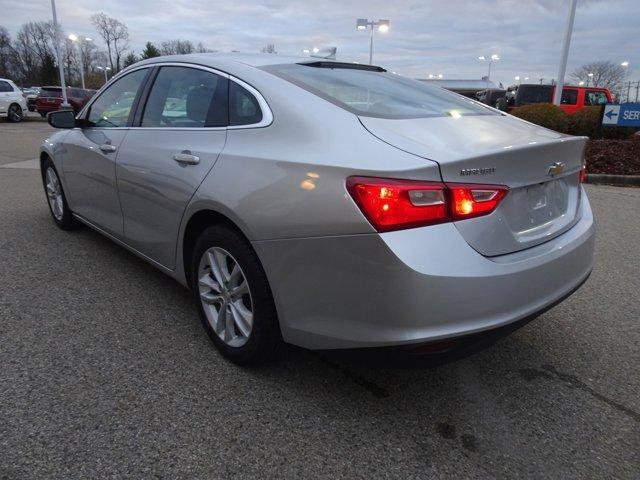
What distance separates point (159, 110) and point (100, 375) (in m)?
1.63

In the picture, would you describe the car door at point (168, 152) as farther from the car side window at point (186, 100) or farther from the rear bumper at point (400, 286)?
the rear bumper at point (400, 286)

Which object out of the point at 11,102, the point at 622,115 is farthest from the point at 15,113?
the point at 622,115

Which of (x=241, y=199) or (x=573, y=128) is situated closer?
(x=241, y=199)

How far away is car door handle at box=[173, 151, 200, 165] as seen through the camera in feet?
8.61

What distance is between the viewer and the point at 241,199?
2287 millimetres

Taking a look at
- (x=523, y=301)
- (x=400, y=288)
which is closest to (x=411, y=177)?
(x=400, y=288)

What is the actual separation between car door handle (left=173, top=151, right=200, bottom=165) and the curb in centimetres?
852

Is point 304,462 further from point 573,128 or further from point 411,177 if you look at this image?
point 573,128

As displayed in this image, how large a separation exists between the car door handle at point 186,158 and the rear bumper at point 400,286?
0.67 metres

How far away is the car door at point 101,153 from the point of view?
Result: 11.5ft

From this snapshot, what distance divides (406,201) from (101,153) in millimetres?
2579

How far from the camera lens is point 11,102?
2125 centimetres

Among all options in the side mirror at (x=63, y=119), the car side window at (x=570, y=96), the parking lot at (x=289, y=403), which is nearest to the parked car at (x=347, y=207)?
the parking lot at (x=289, y=403)

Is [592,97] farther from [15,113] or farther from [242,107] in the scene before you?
[15,113]
